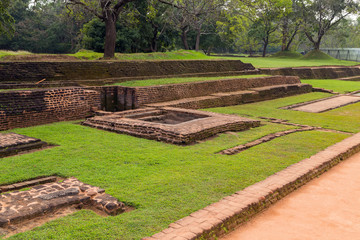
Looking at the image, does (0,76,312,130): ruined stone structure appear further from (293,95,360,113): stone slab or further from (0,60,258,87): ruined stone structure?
(293,95,360,113): stone slab

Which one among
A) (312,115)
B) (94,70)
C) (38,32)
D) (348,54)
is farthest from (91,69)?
(348,54)

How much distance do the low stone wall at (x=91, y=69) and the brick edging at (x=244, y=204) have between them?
238 inches

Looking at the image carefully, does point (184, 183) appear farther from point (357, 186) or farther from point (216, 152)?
point (357, 186)

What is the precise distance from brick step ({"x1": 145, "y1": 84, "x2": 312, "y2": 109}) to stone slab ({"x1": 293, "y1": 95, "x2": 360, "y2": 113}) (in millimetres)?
1513

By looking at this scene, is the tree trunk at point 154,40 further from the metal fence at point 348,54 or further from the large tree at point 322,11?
the metal fence at point 348,54

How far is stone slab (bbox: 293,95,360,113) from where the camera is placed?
10102 mm

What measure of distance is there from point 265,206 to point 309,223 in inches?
17.7

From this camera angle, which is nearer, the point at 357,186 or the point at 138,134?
the point at 357,186

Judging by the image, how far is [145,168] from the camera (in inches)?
167

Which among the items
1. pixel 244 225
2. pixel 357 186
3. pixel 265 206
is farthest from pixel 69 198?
pixel 357 186

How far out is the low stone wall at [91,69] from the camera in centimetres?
771

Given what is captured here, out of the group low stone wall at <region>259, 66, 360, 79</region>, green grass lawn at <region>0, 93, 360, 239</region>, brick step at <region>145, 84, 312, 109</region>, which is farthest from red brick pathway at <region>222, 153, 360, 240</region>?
low stone wall at <region>259, 66, 360, 79</region>

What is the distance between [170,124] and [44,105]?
249 centimetres

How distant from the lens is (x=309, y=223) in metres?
3.14
